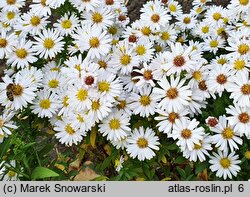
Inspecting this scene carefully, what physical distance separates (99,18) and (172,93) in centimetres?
69

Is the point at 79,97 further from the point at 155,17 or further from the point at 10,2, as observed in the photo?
the point at 10,2

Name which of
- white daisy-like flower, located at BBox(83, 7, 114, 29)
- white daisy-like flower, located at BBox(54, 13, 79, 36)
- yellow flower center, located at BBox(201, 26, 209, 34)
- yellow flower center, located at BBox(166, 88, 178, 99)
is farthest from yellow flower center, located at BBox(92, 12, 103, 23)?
yellow flower center, located at BBox(201, 26, 209, 34)

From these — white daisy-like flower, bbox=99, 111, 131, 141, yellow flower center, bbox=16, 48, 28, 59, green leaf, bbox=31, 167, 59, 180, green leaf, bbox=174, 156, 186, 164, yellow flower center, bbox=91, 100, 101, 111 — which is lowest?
green leaf, bbox=31, 167, 59, 180

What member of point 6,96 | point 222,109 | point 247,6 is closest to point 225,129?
point 222,109

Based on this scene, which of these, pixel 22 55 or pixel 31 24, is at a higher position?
pixel 31 24

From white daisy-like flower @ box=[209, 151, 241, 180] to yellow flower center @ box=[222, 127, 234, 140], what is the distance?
112 millimetres

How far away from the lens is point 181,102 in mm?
2543

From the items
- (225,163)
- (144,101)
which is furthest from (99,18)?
(225,163)

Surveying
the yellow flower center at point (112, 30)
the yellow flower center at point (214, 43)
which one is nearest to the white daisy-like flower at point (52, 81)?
the yellow flower center at point (112, 30)

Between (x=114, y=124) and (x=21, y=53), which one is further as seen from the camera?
(x=21, y=53)

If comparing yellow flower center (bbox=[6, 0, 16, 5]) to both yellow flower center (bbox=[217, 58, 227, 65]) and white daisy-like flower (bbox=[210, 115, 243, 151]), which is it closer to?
yellow flower center (bbox=[217, 58, 227, 65])

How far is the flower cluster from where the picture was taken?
255 cm

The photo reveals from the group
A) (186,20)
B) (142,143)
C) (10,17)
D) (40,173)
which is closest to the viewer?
(40,173)

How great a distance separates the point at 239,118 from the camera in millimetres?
2562
